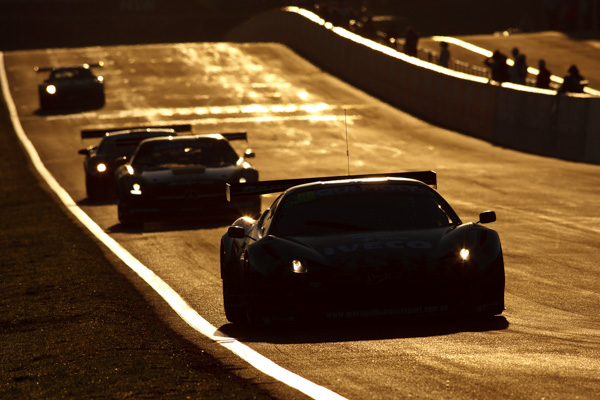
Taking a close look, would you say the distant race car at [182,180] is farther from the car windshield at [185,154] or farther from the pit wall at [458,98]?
the pit wall at [458,98]

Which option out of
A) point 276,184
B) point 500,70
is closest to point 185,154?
point 276,184

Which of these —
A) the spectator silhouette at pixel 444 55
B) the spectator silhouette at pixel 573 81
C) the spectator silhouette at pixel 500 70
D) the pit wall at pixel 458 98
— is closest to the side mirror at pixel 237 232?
the pit wall at pixel 458 98

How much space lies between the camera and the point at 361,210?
980 centimetres

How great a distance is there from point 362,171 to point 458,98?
9.61m

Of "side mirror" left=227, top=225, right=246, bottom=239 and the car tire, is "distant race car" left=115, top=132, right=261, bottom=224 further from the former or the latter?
the car tire

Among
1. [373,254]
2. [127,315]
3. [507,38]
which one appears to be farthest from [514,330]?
[507,38]

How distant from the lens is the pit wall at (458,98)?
27.9 m

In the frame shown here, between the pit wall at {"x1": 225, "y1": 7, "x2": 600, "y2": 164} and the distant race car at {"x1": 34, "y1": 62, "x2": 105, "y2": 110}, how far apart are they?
9.94 meters

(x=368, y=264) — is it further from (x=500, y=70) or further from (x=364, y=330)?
(x=500, y=70)

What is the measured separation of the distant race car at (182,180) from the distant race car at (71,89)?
23.3 m

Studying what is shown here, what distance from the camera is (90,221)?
781 inches

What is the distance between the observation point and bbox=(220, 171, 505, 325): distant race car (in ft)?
29.3

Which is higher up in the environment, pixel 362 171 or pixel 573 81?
pixel 573 81

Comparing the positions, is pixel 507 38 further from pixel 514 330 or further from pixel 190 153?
pixel 514 330
